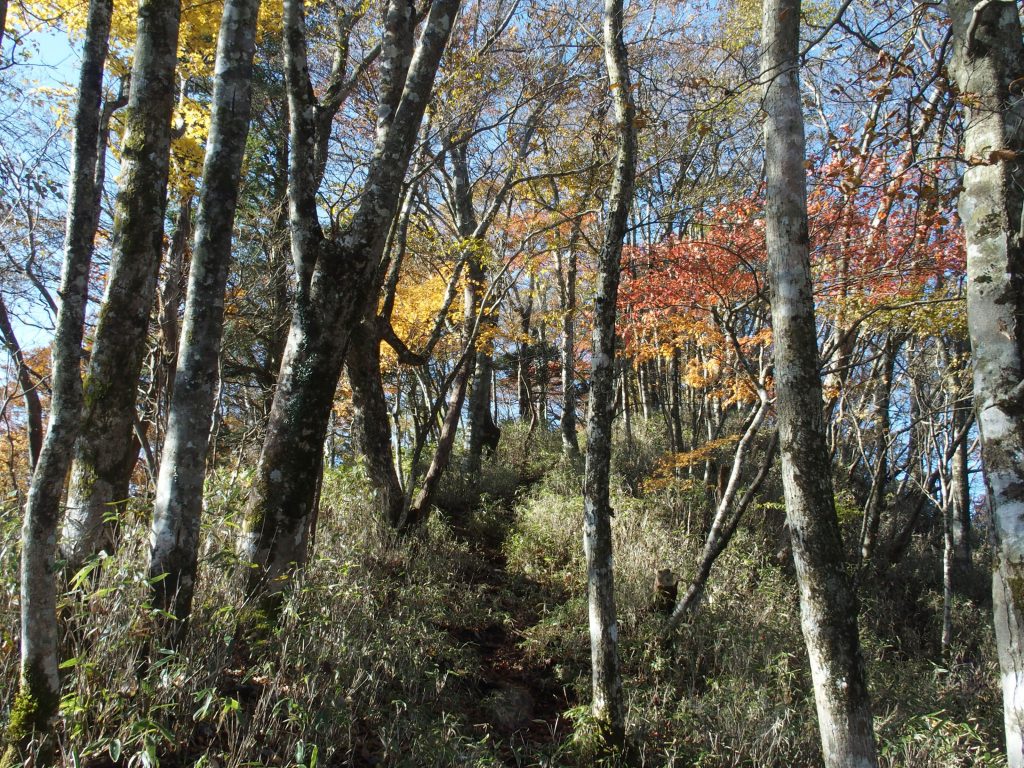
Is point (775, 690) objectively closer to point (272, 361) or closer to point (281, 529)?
point (281, 529)

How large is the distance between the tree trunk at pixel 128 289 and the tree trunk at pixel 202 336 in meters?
0.39

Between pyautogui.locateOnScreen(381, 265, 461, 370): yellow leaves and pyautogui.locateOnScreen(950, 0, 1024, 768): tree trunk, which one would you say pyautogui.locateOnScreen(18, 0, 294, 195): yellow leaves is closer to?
pyautogui.locateOnScreen(381, 265, 461, 370): yellow leaves

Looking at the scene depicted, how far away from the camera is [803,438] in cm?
310

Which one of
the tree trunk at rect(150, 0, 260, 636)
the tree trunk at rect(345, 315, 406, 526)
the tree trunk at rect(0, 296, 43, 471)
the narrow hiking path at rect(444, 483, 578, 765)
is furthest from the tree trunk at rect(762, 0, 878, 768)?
the tree trunk at rect(0, 296, 43, 471)

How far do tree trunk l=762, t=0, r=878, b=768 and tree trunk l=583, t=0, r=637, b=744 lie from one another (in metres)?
1.23

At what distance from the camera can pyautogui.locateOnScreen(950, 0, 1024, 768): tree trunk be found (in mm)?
2410

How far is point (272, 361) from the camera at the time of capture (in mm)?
8914

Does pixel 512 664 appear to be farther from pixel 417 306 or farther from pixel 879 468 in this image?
pixel 417 306

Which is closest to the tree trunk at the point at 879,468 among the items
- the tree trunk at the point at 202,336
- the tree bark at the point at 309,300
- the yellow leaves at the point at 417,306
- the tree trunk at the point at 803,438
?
the tree trunk at the point at 803,438

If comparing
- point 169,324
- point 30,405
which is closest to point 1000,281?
point 169,324

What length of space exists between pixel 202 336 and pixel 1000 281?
13.1 feet

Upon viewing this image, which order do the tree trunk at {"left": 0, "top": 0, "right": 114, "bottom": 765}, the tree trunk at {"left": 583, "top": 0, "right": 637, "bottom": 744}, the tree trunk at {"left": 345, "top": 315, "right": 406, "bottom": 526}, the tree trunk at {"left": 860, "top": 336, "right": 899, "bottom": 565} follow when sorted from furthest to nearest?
the tree trunk at {"left": 860, "top": 336, "right": 899, "bottom": 565} < the tree trunk at {"left": 345, "top": 315, "right": 406, "bottom": 526} < the tree trunk at {"left": 583, "top": 0, "right": 637, "bottom": 744} < the tree trunk at {"left": 0, "top": 0, "right": 114, "bottom": 765}

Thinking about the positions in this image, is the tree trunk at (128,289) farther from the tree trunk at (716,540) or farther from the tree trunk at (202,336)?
the tree trunk at (716,540)

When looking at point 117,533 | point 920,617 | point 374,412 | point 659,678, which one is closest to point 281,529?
point 117,533
